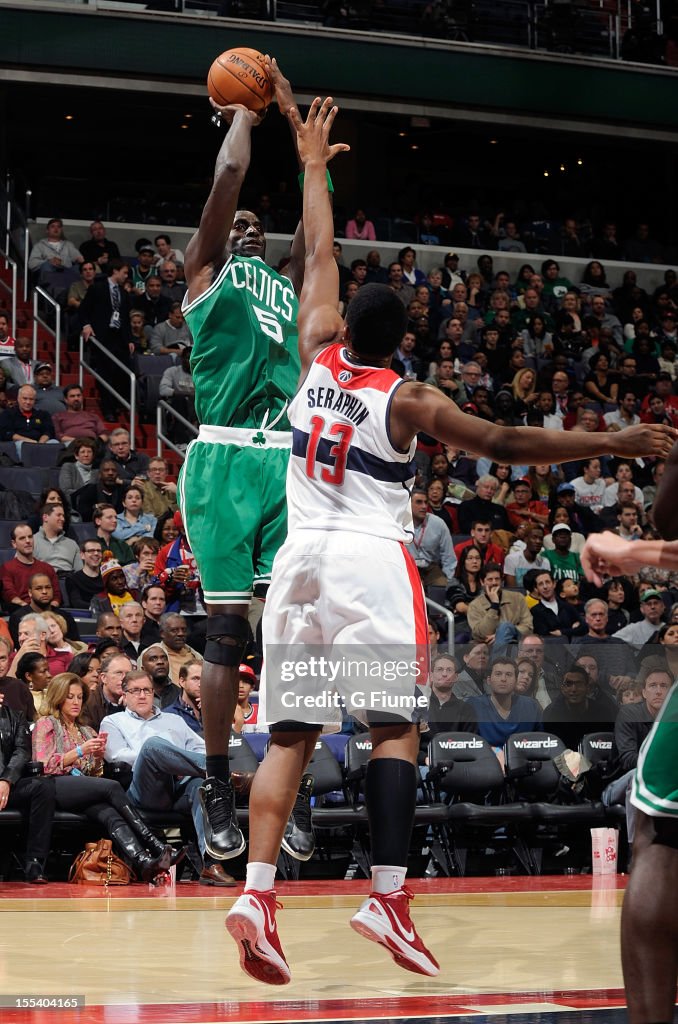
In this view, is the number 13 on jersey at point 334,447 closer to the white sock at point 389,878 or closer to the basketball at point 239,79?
the white sock at point 389,878

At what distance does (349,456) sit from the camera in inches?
178

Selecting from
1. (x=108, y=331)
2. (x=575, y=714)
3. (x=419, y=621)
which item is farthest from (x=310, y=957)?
(x=108, y=331)

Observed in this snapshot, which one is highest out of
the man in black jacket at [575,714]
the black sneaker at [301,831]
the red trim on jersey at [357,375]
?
the red trim on jersey at [357,375]

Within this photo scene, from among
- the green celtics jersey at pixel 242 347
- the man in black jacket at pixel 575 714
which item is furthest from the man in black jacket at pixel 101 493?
the green celtics jersey at pixel 242 347

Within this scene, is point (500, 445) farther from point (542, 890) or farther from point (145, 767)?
point (145, 767)

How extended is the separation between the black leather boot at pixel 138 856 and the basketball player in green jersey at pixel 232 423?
109 inches

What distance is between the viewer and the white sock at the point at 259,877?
14.3 feet

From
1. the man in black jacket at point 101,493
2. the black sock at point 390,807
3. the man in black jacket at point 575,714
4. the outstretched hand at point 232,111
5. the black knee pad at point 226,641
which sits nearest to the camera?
the black sock at point 390,807

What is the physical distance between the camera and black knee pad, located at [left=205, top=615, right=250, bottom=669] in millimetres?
5375

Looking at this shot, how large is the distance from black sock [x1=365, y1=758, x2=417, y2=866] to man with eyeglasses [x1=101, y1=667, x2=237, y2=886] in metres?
3.50

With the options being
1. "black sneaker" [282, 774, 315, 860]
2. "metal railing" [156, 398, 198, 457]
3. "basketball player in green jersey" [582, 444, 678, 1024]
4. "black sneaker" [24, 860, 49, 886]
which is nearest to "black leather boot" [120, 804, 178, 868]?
"black sneaker" [24, 860, 49, 886]

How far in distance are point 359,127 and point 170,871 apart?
53.9ft

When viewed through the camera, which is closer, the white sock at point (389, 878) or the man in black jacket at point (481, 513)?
the white sock at point (389, 878)

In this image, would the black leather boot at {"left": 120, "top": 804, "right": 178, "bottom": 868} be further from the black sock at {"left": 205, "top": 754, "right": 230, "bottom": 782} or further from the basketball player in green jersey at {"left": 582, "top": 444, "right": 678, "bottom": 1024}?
the basketball player in green jersey at {"left": 582, "top": 444, "right": 678, "bottom": 1024}
